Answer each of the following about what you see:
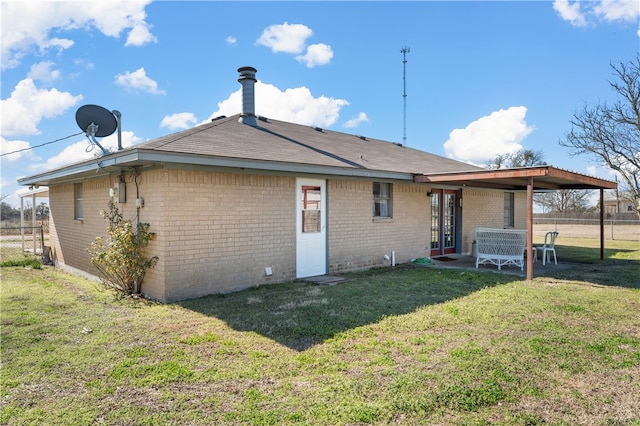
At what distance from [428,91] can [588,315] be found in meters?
14.3

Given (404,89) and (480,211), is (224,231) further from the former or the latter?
(404,89)

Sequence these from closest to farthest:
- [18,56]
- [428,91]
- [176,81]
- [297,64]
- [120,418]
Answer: [120,418] → [18,56] → [176,81] → [297,64] → [428,91]

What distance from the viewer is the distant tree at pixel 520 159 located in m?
38.8

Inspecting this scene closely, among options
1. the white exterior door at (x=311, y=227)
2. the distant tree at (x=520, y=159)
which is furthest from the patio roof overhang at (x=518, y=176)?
the distant tree at (x=520, y=159)

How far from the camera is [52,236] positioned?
12.8 meters

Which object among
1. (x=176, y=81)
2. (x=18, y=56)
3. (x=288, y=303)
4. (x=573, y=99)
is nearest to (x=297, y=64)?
(x=176, y=81)

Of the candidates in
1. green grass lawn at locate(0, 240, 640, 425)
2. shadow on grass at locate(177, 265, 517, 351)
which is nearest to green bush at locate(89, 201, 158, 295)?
green grass lawn at locate(0, 240, 640, 425)

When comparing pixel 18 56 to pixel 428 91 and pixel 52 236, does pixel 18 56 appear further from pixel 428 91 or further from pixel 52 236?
pixel 428 91

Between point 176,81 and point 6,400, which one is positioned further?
point 176,81

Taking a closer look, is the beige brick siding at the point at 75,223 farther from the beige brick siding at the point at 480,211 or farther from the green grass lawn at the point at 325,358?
the beige brick siding at the point at 480,211

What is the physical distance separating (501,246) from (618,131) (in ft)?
50.0

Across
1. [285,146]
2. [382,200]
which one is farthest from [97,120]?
[382,200]

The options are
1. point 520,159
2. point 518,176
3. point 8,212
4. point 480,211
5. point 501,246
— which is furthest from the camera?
point 520,159

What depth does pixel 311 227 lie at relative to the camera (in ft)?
30.0
